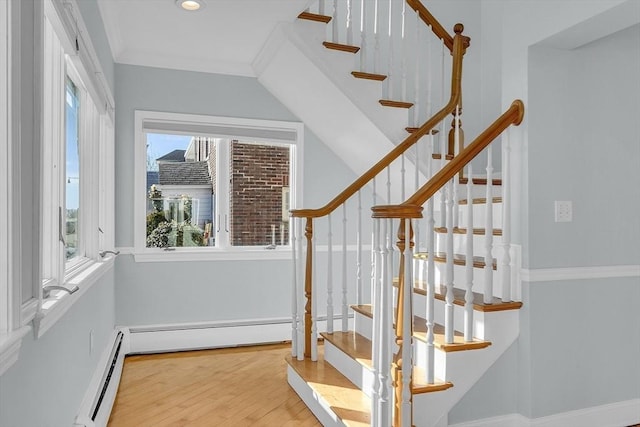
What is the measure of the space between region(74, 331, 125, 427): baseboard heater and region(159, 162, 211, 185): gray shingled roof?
1.44 m

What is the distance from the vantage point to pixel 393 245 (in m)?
3.45

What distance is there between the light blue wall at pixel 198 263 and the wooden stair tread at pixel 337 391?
1.24 m

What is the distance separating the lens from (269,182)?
4.50 metres

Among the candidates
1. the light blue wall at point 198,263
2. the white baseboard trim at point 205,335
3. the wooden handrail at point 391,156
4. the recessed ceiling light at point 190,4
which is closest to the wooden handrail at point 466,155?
the wooden handrail at point 391,156

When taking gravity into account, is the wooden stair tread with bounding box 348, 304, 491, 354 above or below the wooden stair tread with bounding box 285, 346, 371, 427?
above

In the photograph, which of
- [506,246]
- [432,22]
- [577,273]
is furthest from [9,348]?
[432,22]

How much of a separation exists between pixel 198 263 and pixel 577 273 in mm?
2972

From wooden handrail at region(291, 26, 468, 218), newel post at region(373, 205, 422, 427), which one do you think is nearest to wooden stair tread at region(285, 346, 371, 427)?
newel post at region(373, 205, 422, 427)

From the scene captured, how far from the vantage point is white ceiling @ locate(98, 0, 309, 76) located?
306cm

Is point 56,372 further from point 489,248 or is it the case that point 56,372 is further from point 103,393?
point 489,248

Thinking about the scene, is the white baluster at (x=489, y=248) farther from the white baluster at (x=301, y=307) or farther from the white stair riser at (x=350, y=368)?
the white baluster at (x=301, y=307)

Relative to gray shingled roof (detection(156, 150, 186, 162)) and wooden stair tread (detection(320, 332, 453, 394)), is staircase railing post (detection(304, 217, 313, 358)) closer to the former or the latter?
wooden stair tread (detection(320, 332, 453, 394))

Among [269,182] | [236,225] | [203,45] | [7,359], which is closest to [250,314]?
[236,225]

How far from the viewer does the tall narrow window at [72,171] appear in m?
2.38
